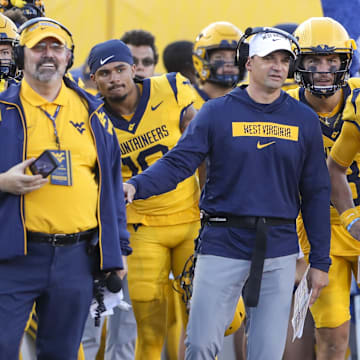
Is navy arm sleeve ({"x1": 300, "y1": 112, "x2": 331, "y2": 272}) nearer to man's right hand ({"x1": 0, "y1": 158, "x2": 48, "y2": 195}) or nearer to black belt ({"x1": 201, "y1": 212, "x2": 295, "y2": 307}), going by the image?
black belt ({"x1": 201, "y1": 212, "x2": 295, "y2": 307})

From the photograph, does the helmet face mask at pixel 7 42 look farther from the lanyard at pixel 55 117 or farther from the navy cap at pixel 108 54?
the lanyard at pixel 55 117

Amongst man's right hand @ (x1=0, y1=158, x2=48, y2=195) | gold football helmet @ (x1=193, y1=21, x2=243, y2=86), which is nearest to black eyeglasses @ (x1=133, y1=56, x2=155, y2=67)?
gold football helmet @ (x1=193, y1=21, x2=243, y2=86)

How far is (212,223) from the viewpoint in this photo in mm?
4586

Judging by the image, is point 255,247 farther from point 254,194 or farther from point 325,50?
point 325,50

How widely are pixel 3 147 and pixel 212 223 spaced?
1099mm

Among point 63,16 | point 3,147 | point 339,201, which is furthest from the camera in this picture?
point 63,16

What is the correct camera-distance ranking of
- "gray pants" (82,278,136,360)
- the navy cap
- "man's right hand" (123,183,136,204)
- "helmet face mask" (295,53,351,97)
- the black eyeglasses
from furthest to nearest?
the black eyeglasses → "gray pants" (82,278,136,360) → the navy cap → "helmet face mask" (295,53,351,97) → "man's right hand" (123,183,136,204)

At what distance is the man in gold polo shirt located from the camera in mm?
4094

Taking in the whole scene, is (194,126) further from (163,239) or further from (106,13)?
(106,13)

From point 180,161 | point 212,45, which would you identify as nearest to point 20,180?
point 180,161

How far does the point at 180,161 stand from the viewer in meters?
4.67

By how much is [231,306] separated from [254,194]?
56cm

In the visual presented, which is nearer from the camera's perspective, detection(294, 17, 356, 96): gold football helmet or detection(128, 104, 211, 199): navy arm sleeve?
Answer: detection(128, 104, 211, 199): navy arm sleeve

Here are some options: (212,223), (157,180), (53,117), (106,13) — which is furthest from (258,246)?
(106,13)
